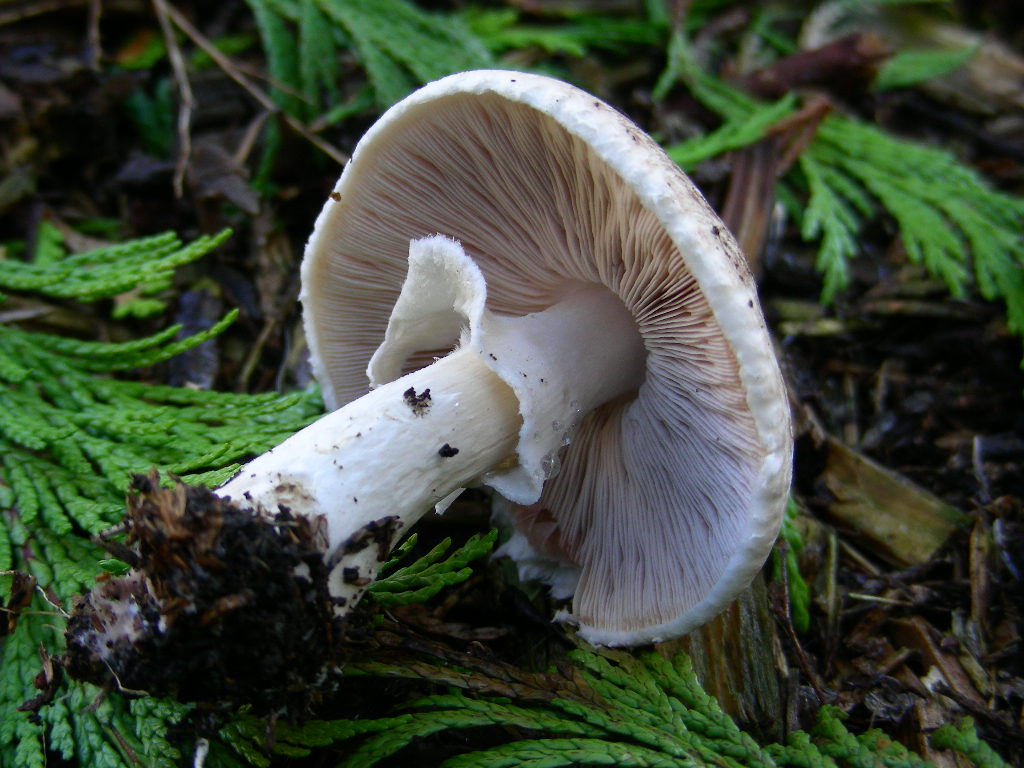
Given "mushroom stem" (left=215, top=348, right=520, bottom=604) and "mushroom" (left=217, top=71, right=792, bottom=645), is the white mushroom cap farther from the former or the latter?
"mushroom stem" (left=215, top=348, right=520, bottom=604)

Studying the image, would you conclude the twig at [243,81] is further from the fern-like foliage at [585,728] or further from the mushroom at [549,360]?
the fern-like foliage at [585,728]

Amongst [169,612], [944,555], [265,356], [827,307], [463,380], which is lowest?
[944,555]

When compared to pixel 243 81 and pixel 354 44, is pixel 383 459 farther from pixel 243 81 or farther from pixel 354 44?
pixel 243 81

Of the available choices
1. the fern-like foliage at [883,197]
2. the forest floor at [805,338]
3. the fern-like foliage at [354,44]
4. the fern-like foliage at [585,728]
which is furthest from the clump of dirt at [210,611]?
the fern-like foliage at [883,197]

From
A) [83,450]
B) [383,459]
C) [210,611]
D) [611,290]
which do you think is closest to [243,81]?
[83,450]

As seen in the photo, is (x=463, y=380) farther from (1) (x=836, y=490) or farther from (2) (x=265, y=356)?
(1) (x=836, y=490)

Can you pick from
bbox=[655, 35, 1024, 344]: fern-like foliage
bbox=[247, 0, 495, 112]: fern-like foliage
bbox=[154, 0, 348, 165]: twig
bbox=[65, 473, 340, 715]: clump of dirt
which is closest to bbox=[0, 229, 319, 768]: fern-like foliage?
bbox=[65, 473, 340, 715]: clump of dirt

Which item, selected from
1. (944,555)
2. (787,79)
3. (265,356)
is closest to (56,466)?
(265,356)

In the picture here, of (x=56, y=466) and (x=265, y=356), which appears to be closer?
(x=56, y=466)
